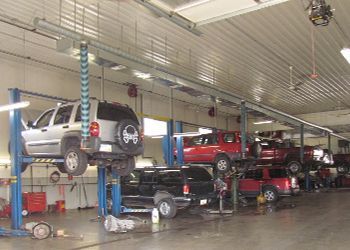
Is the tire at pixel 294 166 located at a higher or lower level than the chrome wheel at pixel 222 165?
lower

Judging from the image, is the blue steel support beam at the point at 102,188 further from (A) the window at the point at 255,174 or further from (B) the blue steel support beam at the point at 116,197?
(A) the window at the point at 255,174

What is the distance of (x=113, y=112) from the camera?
8.93 meters

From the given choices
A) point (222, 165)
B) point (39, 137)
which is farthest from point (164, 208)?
point (39, 137)

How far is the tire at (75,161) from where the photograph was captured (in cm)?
848

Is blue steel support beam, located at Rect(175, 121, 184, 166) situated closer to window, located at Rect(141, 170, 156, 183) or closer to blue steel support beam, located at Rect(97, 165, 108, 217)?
A: window, located at Rect(141, 170, 156, 183)

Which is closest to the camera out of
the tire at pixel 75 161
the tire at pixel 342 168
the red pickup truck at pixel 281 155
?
the tire at pixel 75 161

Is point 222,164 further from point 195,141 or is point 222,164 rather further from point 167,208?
point 167,208

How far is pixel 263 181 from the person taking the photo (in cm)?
1666

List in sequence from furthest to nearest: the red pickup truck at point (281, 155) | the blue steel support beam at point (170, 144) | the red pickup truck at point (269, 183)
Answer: the red pickup truck at point (281, 155), the red pickup truck at point (269, 183), the blue steel support beam at point (170, 144)

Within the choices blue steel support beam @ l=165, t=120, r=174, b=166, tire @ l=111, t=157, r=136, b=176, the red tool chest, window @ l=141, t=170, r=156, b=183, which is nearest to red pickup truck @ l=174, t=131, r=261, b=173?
blue steel support beam @ l=165, t=120, r=174, b=166

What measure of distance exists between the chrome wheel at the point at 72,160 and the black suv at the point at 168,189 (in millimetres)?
4201

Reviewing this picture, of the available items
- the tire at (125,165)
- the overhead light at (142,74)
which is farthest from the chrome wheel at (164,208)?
the overhead light at (142,74)

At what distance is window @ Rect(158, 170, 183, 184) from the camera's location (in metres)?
12.2

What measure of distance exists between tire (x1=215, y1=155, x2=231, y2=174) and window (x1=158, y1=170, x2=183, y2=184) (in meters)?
2.37
